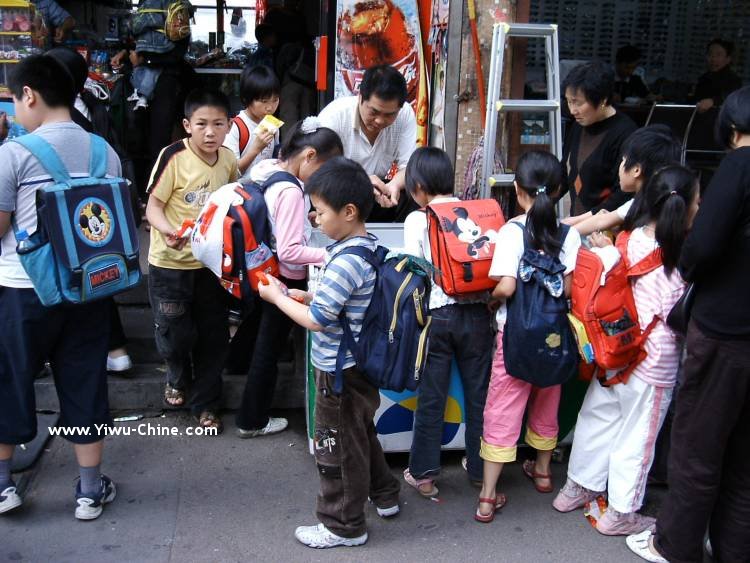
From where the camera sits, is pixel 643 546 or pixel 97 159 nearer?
pixel 97 159

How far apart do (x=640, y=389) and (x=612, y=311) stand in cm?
36

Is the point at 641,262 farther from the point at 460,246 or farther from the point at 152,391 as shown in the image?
the point at 152,391

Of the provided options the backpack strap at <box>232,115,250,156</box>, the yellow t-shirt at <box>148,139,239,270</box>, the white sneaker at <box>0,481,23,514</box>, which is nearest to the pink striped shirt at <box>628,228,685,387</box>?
the yellow t-shirt at <box>148,139,239,270</box>

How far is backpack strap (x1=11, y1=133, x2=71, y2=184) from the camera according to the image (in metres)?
2.78

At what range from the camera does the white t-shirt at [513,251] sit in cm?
305

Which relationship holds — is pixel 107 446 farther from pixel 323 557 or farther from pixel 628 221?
pixel 628 221

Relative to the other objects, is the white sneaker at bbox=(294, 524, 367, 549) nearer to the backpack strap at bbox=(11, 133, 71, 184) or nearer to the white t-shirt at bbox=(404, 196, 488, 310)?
the white t-shirt at bbox=(404, 196, 488, 310)

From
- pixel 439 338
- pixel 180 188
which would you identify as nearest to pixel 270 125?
pixel 180 188

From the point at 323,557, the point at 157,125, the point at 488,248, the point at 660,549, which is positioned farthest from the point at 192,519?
the point at 157,125

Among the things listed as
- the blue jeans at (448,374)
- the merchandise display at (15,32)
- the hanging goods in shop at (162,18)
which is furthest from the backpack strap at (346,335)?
the hanging goods in shop at (162,18)

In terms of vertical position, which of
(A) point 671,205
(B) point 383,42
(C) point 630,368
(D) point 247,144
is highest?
(B) point 383,42

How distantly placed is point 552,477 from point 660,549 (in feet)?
2.57

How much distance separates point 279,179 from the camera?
3377 millimetres

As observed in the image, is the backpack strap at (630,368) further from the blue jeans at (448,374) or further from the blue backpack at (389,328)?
the blue backpack at (389,328)
